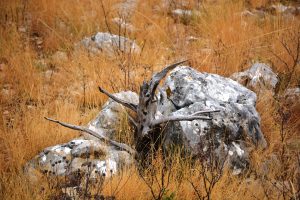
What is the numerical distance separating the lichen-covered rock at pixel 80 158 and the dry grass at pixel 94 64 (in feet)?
0.57

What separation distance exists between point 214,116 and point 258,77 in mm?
1303

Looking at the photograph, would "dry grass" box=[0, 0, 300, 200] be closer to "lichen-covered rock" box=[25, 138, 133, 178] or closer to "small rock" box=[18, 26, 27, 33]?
"small rock" box=[18, 26, 27, 33]

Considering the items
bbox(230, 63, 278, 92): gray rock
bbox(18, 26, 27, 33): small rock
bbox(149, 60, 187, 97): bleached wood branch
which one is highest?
bbox(149, 60, 187, 97): bleached wood branch

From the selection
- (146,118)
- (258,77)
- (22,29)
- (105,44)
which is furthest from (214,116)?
(22,29)

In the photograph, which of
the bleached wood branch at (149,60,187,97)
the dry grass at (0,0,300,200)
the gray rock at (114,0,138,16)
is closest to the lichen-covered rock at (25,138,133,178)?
the dry grass at (0,0,300,200)

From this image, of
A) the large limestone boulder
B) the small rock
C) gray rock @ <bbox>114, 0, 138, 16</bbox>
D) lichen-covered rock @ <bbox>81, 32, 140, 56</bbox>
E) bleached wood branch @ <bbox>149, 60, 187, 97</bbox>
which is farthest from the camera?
gray rock @ <bbox>114, 0, 138, 16</bbox>

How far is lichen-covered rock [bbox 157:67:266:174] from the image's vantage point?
2820mm

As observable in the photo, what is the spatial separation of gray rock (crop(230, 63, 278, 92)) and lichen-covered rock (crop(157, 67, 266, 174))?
559 mm

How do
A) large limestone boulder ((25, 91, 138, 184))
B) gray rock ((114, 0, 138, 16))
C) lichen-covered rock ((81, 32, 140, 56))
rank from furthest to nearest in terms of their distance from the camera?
gray rock ((114, 0, 138, 16)), lichen-covered rock ((81, 32, 140, 56)), large limestone boulder ((25, 91, 138, 184))

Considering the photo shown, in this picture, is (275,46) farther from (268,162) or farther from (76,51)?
(76,51)

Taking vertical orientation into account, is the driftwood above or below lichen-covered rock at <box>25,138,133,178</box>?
above

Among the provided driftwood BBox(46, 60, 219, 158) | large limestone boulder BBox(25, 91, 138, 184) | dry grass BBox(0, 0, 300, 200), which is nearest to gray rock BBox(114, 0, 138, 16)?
dry grass BBox(0, 0, 300, 200)

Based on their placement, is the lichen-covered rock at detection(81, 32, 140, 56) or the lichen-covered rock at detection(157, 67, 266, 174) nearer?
the lichen-covered rock at detection(157, 67, 266, 174)

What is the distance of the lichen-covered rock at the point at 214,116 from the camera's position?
2.82 meters
